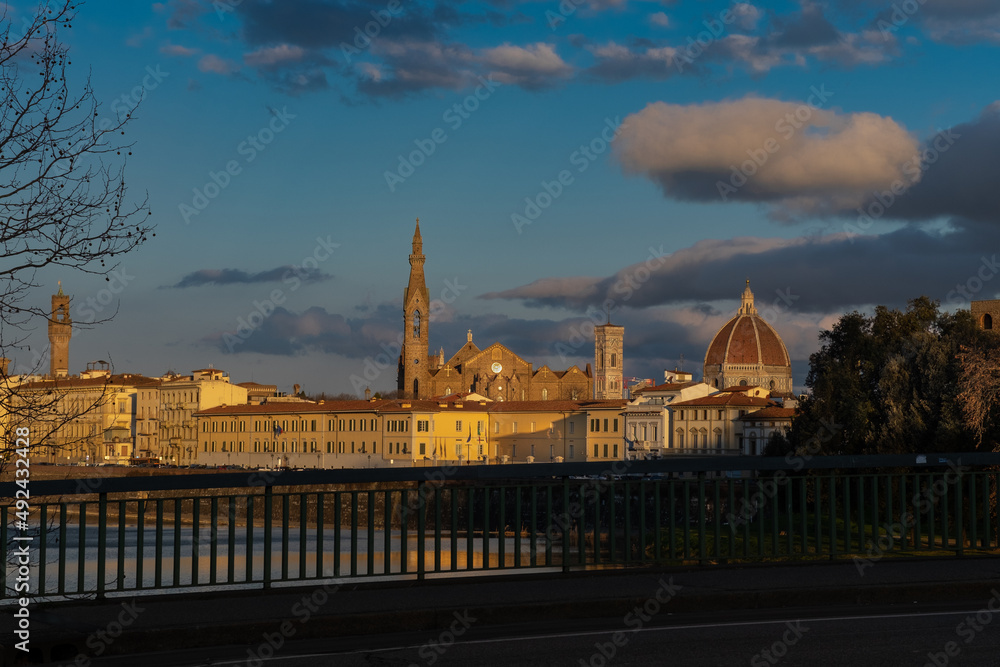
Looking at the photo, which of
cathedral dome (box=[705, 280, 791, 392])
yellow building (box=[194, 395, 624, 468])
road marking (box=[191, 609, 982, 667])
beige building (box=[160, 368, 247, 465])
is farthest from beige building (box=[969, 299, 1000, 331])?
cathedral dome (box=[705, 280, 791, 392])

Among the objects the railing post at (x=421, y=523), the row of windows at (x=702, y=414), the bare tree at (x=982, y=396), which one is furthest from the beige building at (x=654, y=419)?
the railing post at (x=421, y=523)

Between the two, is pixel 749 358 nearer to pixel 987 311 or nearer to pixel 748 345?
pixel 748 345

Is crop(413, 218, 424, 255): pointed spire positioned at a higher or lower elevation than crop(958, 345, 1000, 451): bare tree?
higher

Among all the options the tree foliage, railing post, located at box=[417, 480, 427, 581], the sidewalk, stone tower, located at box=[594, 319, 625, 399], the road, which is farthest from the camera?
stone tower, located at box=[594, 319, 625, 399]

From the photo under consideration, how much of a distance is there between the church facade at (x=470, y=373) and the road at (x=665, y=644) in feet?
508

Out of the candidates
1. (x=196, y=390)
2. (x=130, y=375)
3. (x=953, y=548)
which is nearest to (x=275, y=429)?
(x=196, y=390)

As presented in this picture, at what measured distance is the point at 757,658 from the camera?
8.13 meters

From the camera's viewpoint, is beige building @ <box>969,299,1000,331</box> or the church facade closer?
beige building @ <box>969,299,1000,331</box>

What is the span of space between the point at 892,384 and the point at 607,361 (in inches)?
5413

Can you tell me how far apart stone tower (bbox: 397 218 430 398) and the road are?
159933 mm

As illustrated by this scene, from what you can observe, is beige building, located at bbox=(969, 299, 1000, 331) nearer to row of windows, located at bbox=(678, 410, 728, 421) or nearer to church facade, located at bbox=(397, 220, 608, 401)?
row of windows, located at bbox=(678, 410, 728, 421)

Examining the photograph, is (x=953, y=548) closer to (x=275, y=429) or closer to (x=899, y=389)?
(x=899, y=389)

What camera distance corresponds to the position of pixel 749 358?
603 ft

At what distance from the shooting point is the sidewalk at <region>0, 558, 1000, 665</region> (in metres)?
8.91
